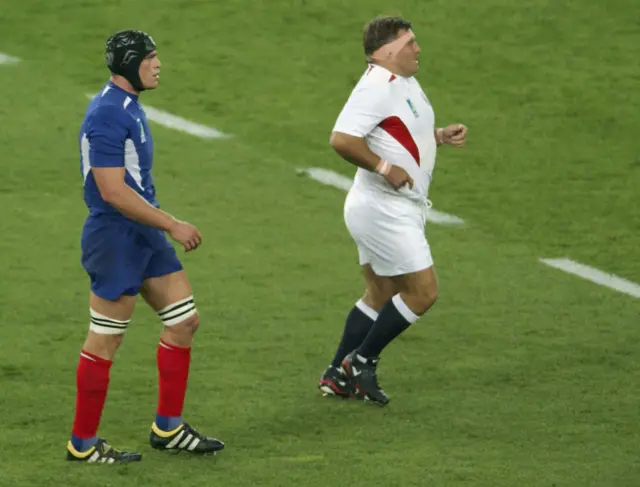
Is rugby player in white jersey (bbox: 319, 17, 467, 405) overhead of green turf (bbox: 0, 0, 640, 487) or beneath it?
overhead

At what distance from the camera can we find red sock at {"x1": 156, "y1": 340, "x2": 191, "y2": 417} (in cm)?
819

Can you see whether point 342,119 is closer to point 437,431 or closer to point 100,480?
point 437,431

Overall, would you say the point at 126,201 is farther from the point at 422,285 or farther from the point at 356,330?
the point at 356,330

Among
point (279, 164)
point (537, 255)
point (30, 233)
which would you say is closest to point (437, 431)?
point (537, 255)

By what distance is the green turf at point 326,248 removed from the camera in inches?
334

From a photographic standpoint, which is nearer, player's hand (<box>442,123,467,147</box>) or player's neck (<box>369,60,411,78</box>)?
player's neck (<box>369,60,411,78</box>)

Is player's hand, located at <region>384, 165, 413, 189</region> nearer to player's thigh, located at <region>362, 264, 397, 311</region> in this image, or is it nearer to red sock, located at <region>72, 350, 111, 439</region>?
player's thigh, located at <region>362, 264, 397, 311</region>

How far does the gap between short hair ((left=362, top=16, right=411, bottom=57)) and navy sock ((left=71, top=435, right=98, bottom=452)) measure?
2.40 m

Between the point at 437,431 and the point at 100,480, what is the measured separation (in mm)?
1763

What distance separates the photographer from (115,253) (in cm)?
797

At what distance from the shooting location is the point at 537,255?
39.7ft

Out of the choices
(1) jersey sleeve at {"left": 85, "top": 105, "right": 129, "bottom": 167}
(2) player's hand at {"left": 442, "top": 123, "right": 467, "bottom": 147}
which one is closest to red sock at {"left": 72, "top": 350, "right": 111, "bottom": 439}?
(1) jersey sleeve at {"left": 85, "top": 105, "right": 129, "bottom": 167}

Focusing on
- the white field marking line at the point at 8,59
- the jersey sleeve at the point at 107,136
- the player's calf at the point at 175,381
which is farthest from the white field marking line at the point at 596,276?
the white field marking line at the point at 8,59

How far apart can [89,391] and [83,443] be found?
0.24m
